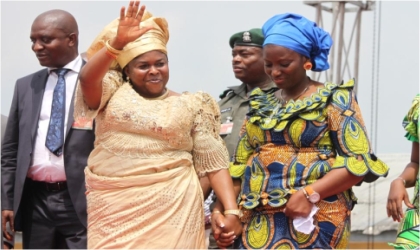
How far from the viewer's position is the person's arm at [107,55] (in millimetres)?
5801

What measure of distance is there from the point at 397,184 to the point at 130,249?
1.71 metres

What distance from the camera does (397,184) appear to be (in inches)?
258

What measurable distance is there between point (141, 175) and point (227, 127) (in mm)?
1882

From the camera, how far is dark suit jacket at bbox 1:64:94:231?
7.17 metres

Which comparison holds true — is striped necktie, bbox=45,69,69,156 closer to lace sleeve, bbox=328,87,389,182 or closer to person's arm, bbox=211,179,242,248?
person's arm, bbox=211,179,242,248

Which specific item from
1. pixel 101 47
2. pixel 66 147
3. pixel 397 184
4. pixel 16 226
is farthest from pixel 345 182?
pixel 16 226

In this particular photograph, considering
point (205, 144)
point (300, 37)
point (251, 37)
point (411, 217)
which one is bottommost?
point (411, 217)

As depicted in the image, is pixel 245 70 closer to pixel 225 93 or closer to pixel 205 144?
pixel 225 93

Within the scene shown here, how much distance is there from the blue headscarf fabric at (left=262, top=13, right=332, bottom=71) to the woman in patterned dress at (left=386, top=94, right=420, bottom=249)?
0.67 meters

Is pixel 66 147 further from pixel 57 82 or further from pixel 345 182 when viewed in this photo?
pixel 345 182

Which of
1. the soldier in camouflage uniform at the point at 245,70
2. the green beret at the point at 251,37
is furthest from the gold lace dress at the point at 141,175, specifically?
the green beret at the point at 251,37

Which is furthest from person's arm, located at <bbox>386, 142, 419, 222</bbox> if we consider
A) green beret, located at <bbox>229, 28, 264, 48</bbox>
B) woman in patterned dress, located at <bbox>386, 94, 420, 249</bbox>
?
green beret, located at <bbox>229, 28, 264, 48</bbox>

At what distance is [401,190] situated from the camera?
6.50 m

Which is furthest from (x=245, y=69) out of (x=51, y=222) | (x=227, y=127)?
(x=51, y=222)
